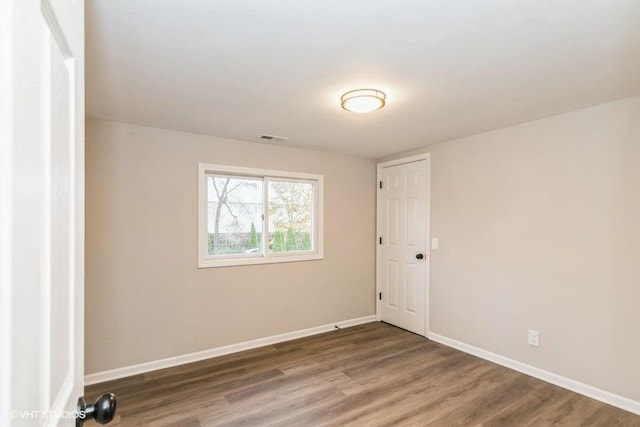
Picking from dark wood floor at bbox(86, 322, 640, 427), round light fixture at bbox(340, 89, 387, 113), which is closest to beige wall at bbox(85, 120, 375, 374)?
dark wood floor at bbox(86, 322, 640, 427)

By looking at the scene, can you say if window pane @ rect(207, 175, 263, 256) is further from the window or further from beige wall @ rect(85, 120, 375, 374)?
beige wall @ rect(85, 120, 375, 374)

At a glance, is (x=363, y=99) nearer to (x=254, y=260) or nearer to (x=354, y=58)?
(x=354, y=58)

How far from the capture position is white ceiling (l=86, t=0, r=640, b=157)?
1.46 meters

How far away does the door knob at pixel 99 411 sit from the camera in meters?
0.76

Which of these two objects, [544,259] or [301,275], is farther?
[301,275]

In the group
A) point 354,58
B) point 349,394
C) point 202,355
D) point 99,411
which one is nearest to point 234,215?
point 202,355

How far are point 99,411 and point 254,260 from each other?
2885mm

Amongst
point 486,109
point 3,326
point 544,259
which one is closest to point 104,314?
point 3,326

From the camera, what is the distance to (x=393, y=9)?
4.71 ft

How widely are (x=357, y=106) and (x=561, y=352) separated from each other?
8.73 ft

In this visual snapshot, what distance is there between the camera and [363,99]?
228 cm

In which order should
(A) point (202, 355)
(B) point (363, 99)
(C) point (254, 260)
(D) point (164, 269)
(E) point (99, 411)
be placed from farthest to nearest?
(C) point (254, 260) < (A) point (202, 355) < (D) point (164, 269) < (B) point (363, 99) < (E) point (99, 411)

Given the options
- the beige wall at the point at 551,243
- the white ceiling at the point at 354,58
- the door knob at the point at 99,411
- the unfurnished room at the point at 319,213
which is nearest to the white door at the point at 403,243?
the unfurnished room at the point at 319,213

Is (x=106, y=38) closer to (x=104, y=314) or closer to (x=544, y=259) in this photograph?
(x=104, y=314)
